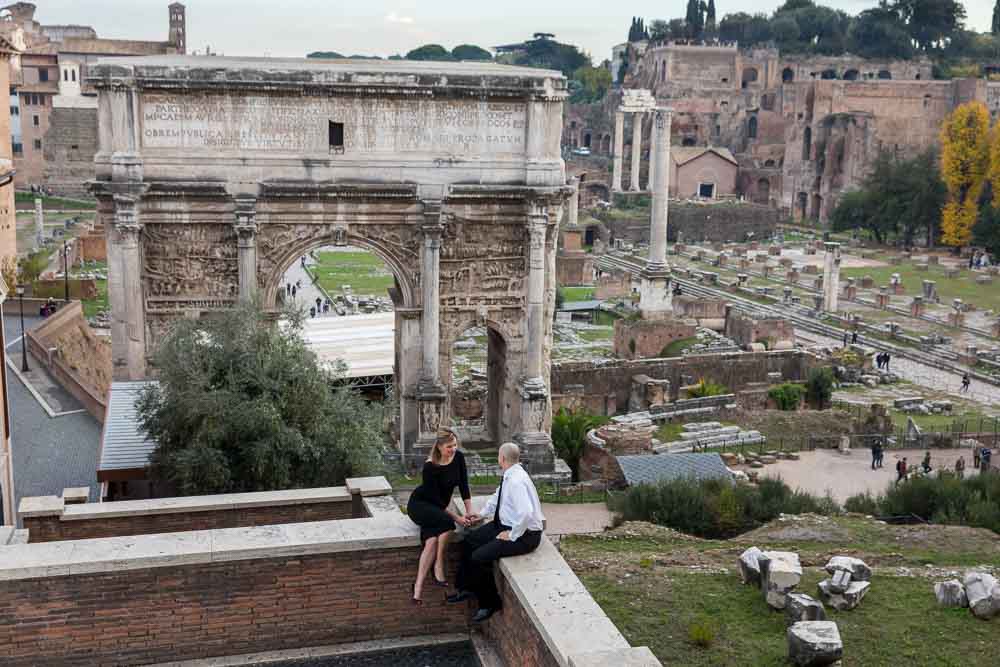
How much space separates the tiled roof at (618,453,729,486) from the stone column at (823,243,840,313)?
25.0 metres

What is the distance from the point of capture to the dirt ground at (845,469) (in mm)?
20344

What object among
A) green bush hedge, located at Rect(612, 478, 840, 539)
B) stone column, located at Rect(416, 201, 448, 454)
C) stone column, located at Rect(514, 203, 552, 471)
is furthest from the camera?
stone column, located at Rect(514, 203, 552, 471)

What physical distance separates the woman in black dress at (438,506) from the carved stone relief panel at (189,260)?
11386mm

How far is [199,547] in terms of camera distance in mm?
6770

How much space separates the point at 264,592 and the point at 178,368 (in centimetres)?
698

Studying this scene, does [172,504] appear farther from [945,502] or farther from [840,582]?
[945,502]

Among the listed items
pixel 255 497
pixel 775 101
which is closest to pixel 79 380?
pixel 255 497

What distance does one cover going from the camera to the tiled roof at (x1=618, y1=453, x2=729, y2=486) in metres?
18.0

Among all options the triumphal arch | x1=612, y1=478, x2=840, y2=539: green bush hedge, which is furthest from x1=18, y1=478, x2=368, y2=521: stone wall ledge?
the triumphal arch

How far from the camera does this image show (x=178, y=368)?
13289 mm

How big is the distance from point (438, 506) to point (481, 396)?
1763 cm

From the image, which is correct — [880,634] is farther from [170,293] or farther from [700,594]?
[170,293]

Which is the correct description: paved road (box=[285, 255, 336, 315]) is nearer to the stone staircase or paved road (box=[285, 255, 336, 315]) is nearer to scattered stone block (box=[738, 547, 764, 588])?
scattered stone block (box=[738, 547, 764, 588])

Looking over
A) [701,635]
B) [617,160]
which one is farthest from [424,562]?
[617,160]
